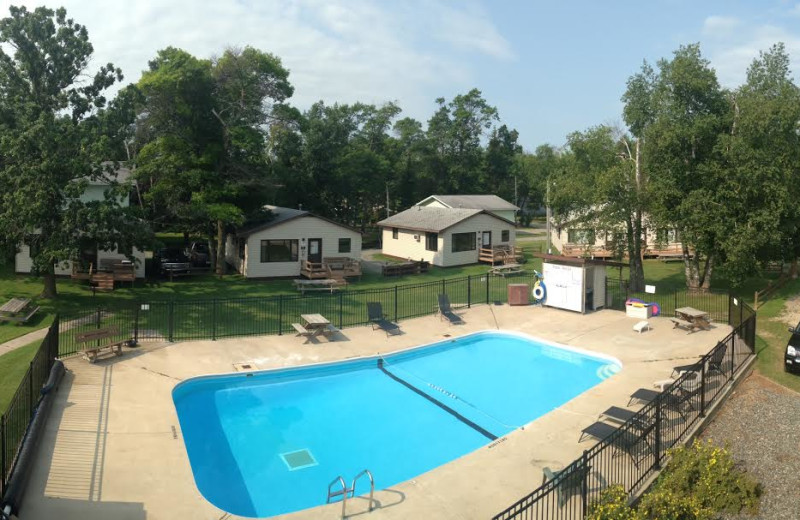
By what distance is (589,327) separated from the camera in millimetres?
21406

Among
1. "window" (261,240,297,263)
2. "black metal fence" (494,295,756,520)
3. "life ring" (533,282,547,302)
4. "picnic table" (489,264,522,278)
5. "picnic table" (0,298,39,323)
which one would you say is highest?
"window" (261,240,297,263)

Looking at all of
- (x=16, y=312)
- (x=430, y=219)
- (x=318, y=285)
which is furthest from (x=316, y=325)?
(x=430, y=219)

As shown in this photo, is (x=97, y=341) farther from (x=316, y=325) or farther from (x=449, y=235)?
(x=449, y=235)

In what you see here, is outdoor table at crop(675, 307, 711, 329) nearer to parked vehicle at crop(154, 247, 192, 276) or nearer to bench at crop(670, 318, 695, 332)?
bench at crop(670, 318, 695, 332)

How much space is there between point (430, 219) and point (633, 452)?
31.8 m

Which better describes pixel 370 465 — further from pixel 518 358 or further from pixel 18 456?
pixel 518 358

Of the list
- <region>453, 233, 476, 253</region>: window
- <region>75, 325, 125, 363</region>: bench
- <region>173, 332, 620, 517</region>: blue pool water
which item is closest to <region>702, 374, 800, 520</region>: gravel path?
<region>173, 332, 620, 517</region>: blue pool water

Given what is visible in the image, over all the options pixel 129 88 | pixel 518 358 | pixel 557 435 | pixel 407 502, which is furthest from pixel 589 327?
pixel 129 88

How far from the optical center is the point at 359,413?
1508 centimetres

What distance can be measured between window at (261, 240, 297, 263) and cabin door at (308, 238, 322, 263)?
0.92m

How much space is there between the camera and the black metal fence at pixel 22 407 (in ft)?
28.5

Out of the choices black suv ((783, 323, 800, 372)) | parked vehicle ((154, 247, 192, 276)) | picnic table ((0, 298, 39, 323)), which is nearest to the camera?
black suv ((783, 323, 800, 372))

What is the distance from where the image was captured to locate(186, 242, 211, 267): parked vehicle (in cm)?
3597

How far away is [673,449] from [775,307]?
16.5 meters
